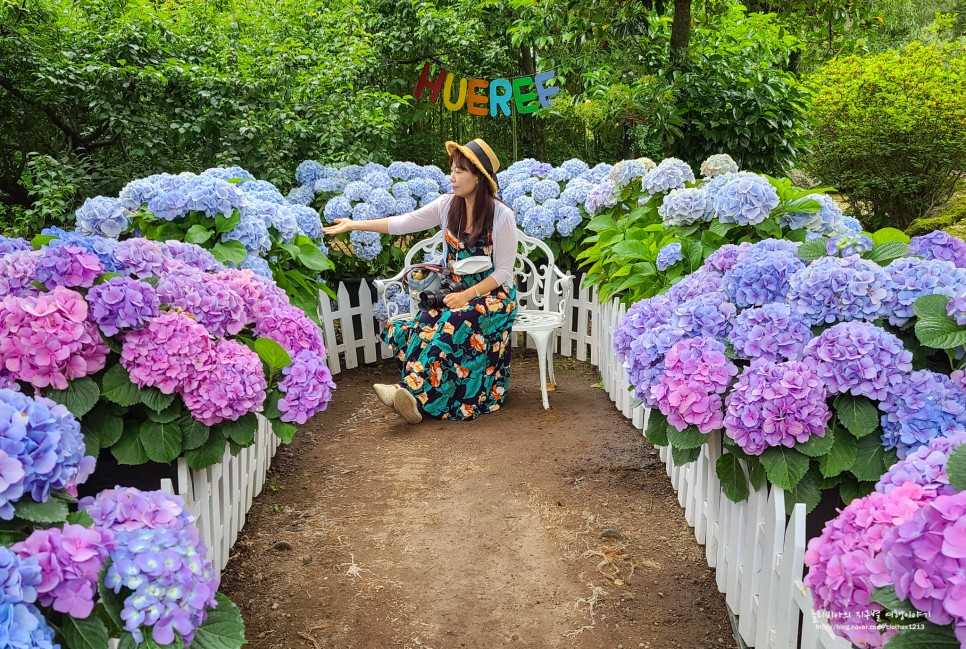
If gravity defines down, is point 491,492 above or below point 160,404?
below

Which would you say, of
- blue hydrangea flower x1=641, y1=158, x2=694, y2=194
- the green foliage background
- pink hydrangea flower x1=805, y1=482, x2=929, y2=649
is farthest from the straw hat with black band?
pink hydrangea flower x1=805, y1=482, x2=929, y2=649

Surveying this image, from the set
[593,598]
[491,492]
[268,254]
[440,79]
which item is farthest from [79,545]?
[440,79]

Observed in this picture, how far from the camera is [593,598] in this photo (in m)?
2.79

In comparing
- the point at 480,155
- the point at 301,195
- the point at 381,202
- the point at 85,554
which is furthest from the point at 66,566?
the point at 301,195

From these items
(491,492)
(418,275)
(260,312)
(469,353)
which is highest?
(260,312)

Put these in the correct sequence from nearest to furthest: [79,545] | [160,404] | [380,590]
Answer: [79,545] < [160,404] < [380,590]

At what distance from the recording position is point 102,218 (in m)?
3.41

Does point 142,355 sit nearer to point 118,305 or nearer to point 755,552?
point 118,305

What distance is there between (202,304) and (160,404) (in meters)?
0.32

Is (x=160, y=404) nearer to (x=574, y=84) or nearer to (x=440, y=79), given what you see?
(x=440, y=79)

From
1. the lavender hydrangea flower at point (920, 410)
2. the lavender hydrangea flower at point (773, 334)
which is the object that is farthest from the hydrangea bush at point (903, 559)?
the lavender hydrangea flower at point (773, 334)

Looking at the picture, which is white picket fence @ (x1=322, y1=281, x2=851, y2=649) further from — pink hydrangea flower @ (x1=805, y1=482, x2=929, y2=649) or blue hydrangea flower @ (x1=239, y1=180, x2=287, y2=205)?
blue hydrangea flower @ (x1=239, y1=180, x2=287, y2=205)

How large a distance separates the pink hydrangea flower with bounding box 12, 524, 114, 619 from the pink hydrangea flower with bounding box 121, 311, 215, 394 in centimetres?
88

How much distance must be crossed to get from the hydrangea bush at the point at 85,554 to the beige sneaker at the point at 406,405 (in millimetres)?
2843
